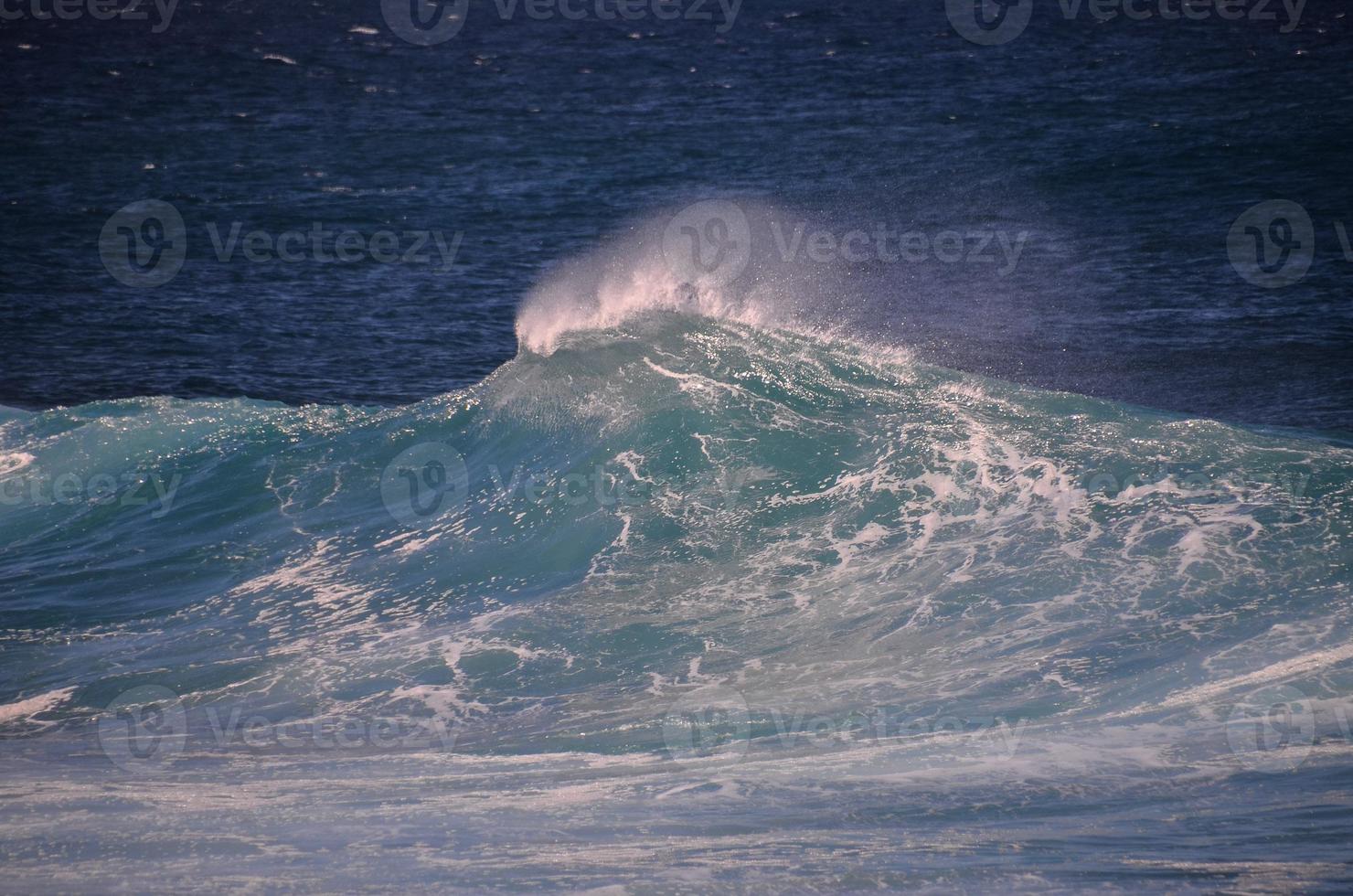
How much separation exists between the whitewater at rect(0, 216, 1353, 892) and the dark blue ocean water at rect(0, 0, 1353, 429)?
14.0 feet

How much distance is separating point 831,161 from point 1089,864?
21866 mm

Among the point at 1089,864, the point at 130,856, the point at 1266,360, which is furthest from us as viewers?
the point at 1266,360

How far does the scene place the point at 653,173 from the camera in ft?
82.3

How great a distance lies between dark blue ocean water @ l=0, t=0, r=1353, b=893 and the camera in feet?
17.0

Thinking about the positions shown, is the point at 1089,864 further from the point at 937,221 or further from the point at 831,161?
the point at 831,161

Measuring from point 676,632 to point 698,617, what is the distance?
0.74 ft

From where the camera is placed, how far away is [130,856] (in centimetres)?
496

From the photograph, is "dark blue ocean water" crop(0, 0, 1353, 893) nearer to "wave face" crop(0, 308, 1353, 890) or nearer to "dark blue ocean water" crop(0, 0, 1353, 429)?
"wave face" crop(0, 308, 1353, 890)

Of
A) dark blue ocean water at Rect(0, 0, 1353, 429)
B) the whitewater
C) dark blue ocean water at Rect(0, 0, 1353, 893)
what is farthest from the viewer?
dark blue ocean water at Rect(0, 0, 1353, 429)

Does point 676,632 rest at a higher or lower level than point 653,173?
lower

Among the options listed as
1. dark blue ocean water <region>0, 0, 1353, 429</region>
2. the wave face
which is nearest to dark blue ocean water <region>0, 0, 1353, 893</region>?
the wave face

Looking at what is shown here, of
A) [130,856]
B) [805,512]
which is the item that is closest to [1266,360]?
[805,512]

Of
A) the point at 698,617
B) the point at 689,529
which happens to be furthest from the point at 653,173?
the point at 698,617

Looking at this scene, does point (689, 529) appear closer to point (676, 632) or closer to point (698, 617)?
point (698, 617)
